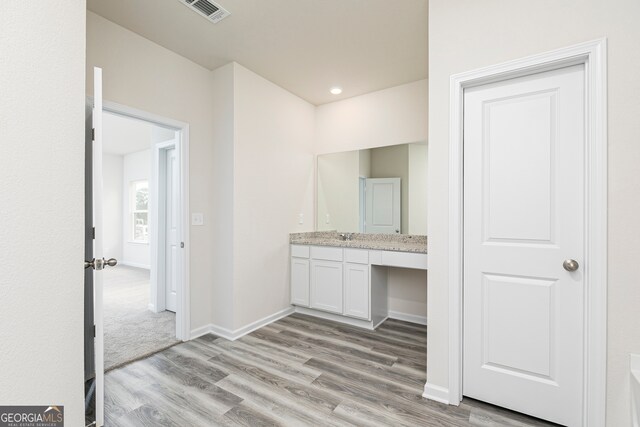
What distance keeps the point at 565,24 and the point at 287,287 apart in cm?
336

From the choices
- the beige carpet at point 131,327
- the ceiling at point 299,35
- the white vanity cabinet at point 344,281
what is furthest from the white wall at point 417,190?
the beige carpet at point 131,327

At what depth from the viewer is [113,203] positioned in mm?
7465

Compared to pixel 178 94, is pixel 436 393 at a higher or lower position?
lower

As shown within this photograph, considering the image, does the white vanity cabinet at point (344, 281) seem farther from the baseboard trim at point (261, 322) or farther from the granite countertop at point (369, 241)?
the baseboard trim at point (261, 322)

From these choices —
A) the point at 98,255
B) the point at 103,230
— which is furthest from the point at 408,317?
the point at 103,230

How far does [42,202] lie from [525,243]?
7.99 feet

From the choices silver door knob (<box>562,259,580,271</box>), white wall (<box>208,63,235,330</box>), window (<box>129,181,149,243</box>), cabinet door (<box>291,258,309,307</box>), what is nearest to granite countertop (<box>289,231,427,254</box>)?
cabinet door (<box>291,258,309,307</box>)

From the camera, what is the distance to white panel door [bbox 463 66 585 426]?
1670 millimetres

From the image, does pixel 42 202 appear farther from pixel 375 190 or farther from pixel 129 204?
pixel 129 204

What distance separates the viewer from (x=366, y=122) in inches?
146

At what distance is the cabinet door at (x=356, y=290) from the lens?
3158mm

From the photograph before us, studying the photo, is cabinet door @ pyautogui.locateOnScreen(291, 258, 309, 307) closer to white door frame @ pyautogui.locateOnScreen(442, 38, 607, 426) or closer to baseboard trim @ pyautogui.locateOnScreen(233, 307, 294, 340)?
baseboard trim @ pyautogui.locateOnScreen(233, 307, 294, 340)

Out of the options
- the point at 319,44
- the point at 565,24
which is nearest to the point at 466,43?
the point at 565,24

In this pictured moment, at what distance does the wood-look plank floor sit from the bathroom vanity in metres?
0.35
